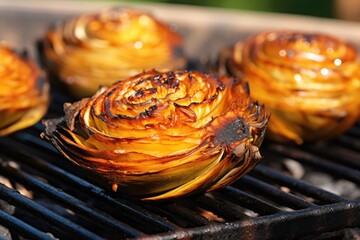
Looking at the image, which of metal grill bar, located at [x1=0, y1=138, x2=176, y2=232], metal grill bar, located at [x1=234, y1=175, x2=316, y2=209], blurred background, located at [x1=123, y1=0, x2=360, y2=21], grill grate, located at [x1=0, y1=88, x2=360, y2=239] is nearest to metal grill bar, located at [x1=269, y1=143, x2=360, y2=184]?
grill grate, located at [x1=0, y1=88, x2=360, y2=239]

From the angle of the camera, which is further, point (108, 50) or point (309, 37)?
point (108, 50)

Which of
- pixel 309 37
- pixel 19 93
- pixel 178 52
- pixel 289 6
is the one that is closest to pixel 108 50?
pixel 178 52

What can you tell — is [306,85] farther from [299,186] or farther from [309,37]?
[299,186]

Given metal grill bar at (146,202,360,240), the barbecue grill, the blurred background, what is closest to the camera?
metal grill bar at (146,202,360,240)

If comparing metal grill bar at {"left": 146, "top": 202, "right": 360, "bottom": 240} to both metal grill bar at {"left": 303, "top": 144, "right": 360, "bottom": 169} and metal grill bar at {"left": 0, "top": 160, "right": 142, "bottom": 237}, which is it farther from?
metal grill bar at {"left": 303, "top": 144, "right": 360, "bottom": 169}

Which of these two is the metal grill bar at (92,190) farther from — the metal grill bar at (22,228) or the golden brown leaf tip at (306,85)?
the golden brown leaf tip at (306,85)

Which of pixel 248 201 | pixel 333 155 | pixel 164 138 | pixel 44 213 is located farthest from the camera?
pixel 333 155

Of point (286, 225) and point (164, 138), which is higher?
point (164, 138)
